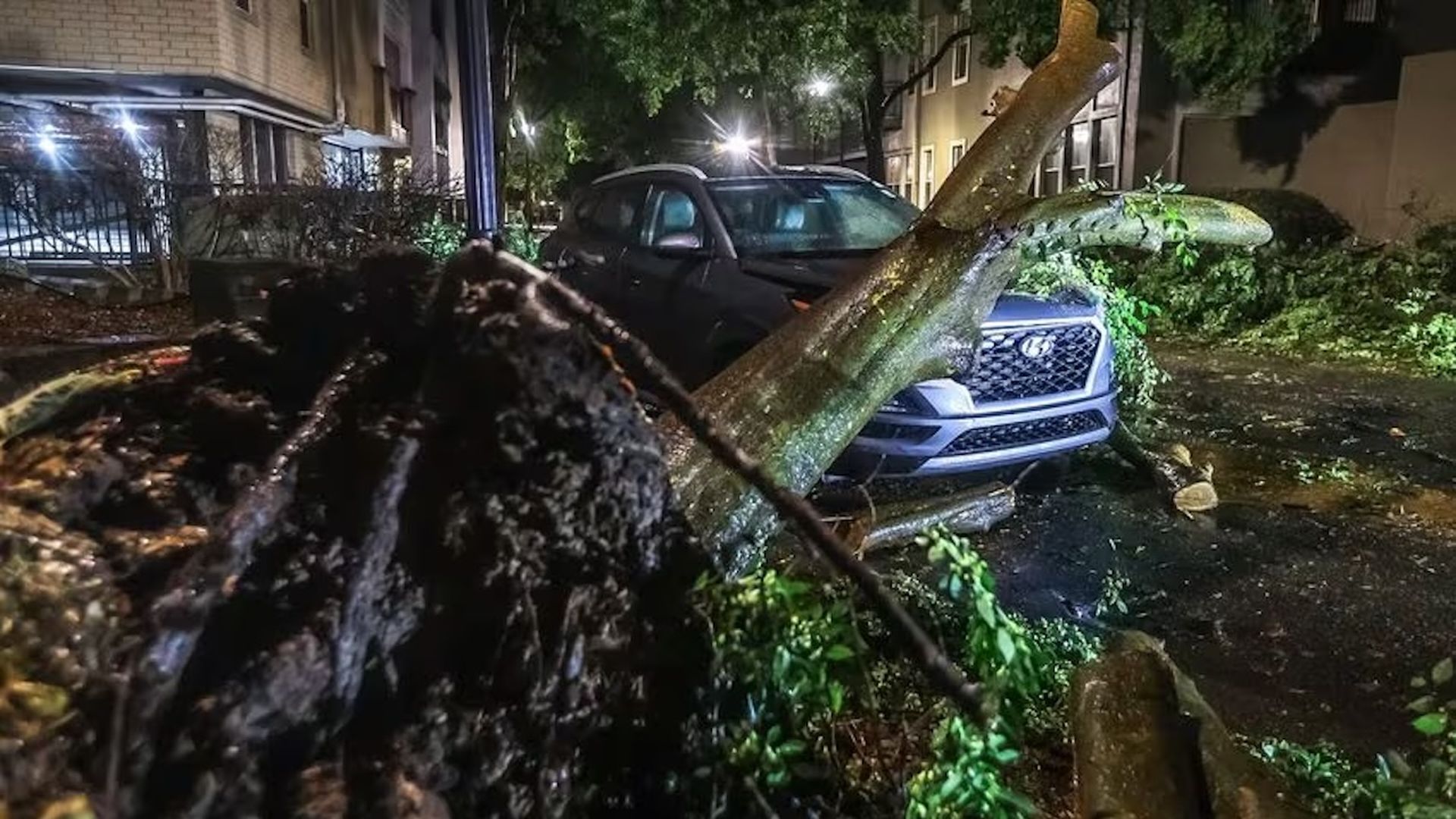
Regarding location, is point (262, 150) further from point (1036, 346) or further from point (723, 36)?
point (1036, 346)

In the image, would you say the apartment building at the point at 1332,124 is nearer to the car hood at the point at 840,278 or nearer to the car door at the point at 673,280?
the car door at the point at 673,280

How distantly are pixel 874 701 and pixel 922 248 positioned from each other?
2241 mm

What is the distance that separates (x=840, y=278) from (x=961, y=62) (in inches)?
1001

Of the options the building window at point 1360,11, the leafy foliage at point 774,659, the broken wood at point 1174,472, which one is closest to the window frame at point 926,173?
the building window at point 1360,11

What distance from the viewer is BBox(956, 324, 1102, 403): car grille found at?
5.96 meters

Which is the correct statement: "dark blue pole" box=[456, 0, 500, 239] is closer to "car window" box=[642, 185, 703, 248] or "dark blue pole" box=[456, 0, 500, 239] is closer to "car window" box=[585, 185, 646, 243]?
"car window" box=[642, 185, 703, 248]

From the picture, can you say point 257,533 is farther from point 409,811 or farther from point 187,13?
point 187,13

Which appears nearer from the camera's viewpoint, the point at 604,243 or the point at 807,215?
the point at 807,215

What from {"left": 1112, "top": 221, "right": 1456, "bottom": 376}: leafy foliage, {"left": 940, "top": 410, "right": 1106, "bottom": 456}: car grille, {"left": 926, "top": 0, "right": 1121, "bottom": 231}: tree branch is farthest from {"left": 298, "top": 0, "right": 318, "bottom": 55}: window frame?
{"left": 926, "top": 0, "right": 1121, "bottom": 231}: tree branch

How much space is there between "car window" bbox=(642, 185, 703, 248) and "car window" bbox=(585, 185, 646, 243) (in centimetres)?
15

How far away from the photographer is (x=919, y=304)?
14.5 ft

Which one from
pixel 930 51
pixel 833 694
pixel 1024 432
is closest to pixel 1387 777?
pixel 833 694

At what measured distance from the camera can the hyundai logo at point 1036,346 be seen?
608 cm

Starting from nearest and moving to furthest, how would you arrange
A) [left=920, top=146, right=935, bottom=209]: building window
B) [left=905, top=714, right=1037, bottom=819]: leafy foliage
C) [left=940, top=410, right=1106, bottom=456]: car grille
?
1. [left=905, top=714, right=1037, bottom=819]: leafy foliage
2. [left=940, top=410, right=1106, bottom=456]: car grille
3. [left=920, top=146, right=935, bottom=209]: building window
